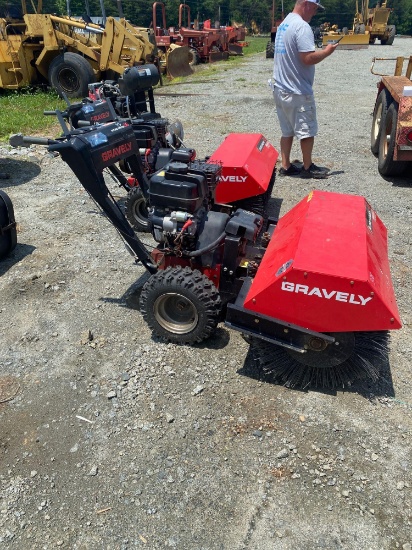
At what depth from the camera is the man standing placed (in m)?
5.08

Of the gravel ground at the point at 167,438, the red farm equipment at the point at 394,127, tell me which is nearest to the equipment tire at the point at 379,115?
the red farm equipment at the point at 394,127

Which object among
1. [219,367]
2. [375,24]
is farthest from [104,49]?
[375,24]

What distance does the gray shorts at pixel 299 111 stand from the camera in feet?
18.0

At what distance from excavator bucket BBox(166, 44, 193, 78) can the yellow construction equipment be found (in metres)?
3.63

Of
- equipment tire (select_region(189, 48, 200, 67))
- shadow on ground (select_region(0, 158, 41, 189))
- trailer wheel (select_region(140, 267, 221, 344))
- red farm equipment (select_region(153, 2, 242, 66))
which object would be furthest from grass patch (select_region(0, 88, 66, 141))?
equipment tire (select_region(189, 48, 200, 67))

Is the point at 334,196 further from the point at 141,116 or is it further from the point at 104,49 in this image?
the point at 104,49

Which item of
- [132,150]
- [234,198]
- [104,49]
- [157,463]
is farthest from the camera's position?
[104,49]

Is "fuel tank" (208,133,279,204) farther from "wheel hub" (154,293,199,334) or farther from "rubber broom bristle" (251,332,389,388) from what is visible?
"rubber broom bristle" (251,332,389,388)

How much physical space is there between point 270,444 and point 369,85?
43.0 feet

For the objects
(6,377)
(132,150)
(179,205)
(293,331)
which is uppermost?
(132,150)

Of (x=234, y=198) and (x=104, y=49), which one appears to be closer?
(x=234, y=198)

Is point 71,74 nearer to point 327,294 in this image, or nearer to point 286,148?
point 286,148

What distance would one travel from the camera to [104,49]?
36.6ft

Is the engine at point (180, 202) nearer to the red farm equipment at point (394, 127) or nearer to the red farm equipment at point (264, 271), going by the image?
the red farm equipment at point (264, 271)
